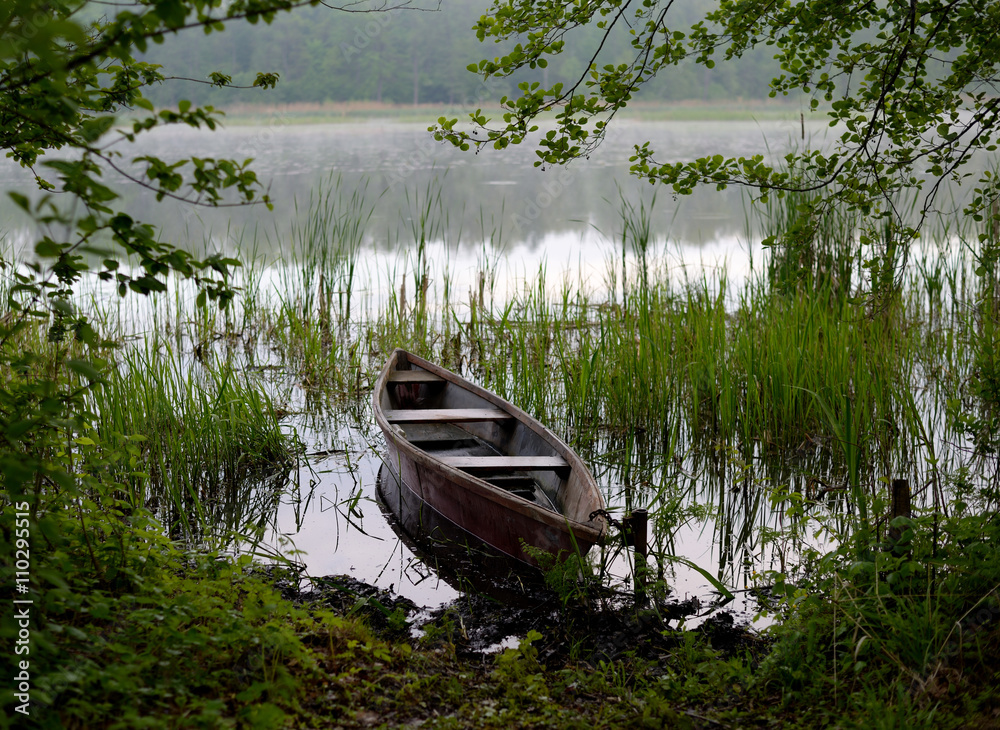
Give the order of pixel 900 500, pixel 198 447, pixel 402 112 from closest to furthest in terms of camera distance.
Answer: pixel 900 500, pixel 198 447, pixel 402 112

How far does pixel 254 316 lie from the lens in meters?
7.80

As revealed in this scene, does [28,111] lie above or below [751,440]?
above

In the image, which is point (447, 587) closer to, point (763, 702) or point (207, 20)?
point (763, 702)

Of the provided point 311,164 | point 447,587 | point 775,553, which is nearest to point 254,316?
point 447,587

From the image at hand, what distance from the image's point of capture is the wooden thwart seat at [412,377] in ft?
19.1

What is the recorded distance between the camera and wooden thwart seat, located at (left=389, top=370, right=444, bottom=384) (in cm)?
584

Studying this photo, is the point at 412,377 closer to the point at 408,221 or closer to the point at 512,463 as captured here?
the point at 512,463

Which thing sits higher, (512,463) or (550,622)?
(512,463)

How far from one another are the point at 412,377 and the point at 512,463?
186 cm

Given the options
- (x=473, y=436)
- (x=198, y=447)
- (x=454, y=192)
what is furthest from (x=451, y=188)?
(x=198, y=447)

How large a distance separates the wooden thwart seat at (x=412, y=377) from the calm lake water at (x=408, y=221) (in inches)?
18.9

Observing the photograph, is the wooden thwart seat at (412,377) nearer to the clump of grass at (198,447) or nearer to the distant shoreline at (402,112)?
the clump of grass at (198,447)

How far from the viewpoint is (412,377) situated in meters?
5.90

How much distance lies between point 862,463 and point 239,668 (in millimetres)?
3885
